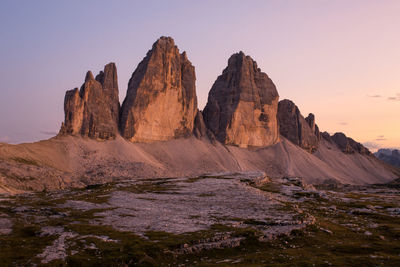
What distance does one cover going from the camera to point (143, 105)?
7367 inches

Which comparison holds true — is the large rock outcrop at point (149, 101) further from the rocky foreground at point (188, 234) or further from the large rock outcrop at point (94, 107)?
the rocky foreground at point (188, 234)

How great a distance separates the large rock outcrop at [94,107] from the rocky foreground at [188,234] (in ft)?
335

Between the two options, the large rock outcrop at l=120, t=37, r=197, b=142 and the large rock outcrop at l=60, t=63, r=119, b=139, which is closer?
the large rock outcrop at l=60, t=63, r=119, b=139

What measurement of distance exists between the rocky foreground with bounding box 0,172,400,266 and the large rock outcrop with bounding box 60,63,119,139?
10203 centimetres

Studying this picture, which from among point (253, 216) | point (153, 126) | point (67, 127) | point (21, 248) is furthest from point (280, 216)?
point (153, 126)

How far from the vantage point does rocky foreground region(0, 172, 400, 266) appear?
3105 cm

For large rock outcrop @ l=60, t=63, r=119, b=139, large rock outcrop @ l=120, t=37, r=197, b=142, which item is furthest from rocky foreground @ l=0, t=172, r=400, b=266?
large rock outcrop @ l=120, t=37, r=197, b=142

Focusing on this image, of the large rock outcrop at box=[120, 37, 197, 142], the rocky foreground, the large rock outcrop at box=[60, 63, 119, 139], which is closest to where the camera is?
the rocky foreground

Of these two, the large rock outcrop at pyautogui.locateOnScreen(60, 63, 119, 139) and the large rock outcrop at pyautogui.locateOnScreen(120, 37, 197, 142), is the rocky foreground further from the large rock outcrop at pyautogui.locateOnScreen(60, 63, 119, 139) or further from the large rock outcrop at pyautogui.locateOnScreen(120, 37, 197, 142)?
the large rock outcrop at pyautogui.locateOnScreen(120, 37, 197, 142)

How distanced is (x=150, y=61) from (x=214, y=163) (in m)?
65.8

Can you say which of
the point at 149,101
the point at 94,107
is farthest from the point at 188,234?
the point at 149,101

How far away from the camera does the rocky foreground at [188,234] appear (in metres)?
31.0

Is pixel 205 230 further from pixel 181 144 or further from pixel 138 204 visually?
pixel 181 144

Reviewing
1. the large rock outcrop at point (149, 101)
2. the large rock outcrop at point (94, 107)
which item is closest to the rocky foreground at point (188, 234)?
the large rock outcrop at point (94, 107)
